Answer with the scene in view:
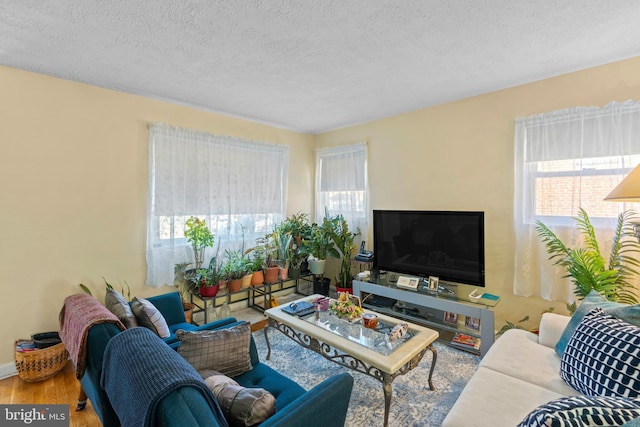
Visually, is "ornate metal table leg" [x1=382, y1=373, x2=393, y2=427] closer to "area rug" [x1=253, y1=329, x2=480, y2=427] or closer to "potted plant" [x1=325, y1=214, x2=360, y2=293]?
"area rug" [x1=253, y1=329, x2=480, y2=427]

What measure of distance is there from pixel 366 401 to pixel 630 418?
157cm

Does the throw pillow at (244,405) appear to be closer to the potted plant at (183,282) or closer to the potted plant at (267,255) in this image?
the potted plant at (183,282)

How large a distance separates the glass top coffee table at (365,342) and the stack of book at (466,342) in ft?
2.39

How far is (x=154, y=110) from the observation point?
312cm

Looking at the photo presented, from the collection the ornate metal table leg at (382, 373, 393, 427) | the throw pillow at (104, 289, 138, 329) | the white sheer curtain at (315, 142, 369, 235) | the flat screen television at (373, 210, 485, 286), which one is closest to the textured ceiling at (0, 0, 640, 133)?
the white sheer curtain at (315, 142, 369, 235)

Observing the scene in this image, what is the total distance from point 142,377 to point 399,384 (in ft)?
6.20

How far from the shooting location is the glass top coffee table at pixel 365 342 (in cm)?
180

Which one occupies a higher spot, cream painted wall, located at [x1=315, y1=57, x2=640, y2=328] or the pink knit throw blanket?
cream painted wall, located at [x1=315, y1=57, x2=640, y2=328]

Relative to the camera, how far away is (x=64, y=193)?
2615 millimetres

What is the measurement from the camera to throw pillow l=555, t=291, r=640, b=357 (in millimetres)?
1534

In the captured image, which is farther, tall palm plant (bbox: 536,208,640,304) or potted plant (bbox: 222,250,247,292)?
potted plant (bbox: 222,250,247,292)

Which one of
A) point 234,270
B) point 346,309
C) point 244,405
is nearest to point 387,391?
point 346,309

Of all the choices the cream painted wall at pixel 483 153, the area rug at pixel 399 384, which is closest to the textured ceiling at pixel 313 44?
the cream painted wall at pixel 483 153

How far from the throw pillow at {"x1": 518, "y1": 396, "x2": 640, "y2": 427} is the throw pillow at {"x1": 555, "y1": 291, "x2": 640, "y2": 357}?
3.04 ft
